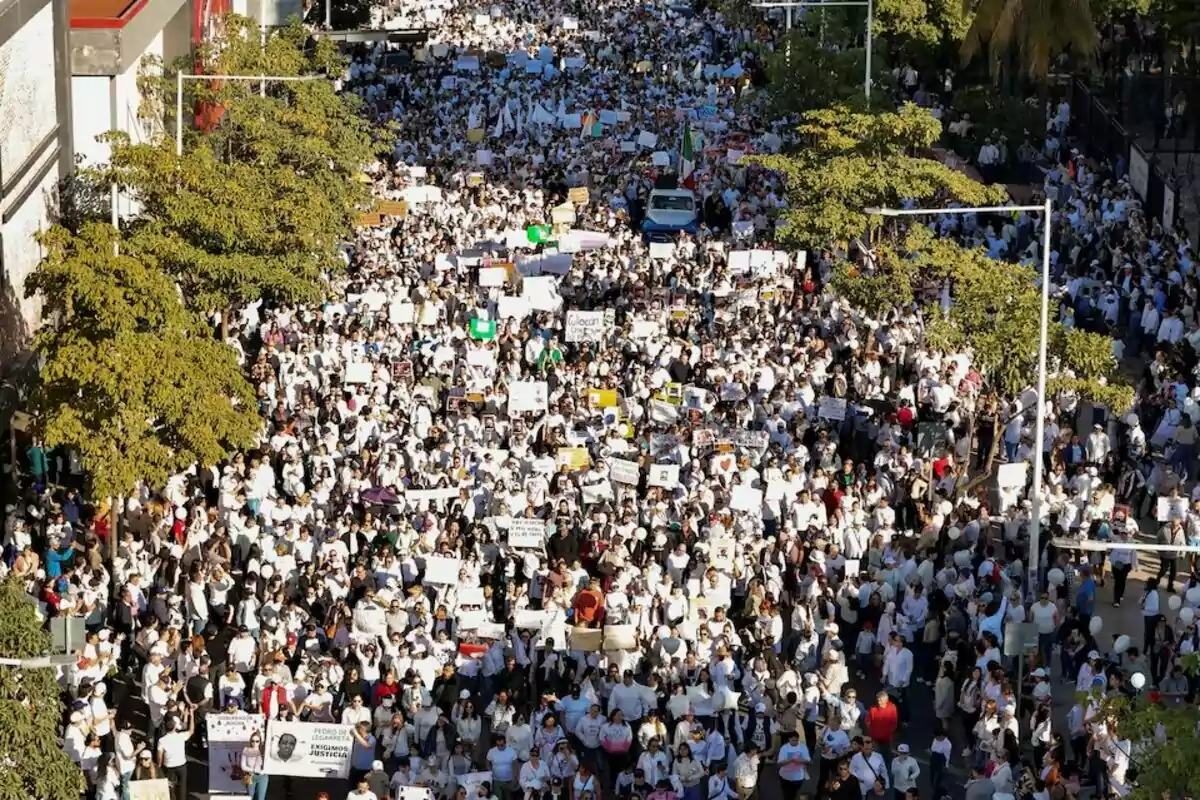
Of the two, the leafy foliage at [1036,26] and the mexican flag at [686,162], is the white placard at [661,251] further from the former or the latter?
the leafy foliage at [1036,26]

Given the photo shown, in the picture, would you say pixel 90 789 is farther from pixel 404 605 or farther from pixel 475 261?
pixel 475 261

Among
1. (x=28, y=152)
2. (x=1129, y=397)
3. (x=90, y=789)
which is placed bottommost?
(x=90, y=789)

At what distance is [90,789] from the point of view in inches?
1032

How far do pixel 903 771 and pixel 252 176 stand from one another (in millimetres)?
19642

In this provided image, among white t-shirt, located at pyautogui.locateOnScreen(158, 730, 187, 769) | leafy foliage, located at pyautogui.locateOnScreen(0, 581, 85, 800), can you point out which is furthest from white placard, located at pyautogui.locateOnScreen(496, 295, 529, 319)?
leafy foliage, located at pyautogui.locateOnScreen(0, 581, 85, 800)

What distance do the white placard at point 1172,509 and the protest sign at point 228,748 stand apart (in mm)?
11950

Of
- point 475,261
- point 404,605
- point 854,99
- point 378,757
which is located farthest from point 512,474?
point 854,99

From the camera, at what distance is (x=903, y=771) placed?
25.5 meters

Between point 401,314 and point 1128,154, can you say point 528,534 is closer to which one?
point 401,314

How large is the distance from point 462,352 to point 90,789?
1506cm

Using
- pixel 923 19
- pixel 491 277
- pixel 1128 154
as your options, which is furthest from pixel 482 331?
pixel 923 19

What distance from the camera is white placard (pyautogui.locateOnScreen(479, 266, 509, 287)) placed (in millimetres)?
45562

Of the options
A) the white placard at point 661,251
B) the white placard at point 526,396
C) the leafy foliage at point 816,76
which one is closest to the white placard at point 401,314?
the white placard at point 526,396

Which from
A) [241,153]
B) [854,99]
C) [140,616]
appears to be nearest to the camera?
[140,616]
